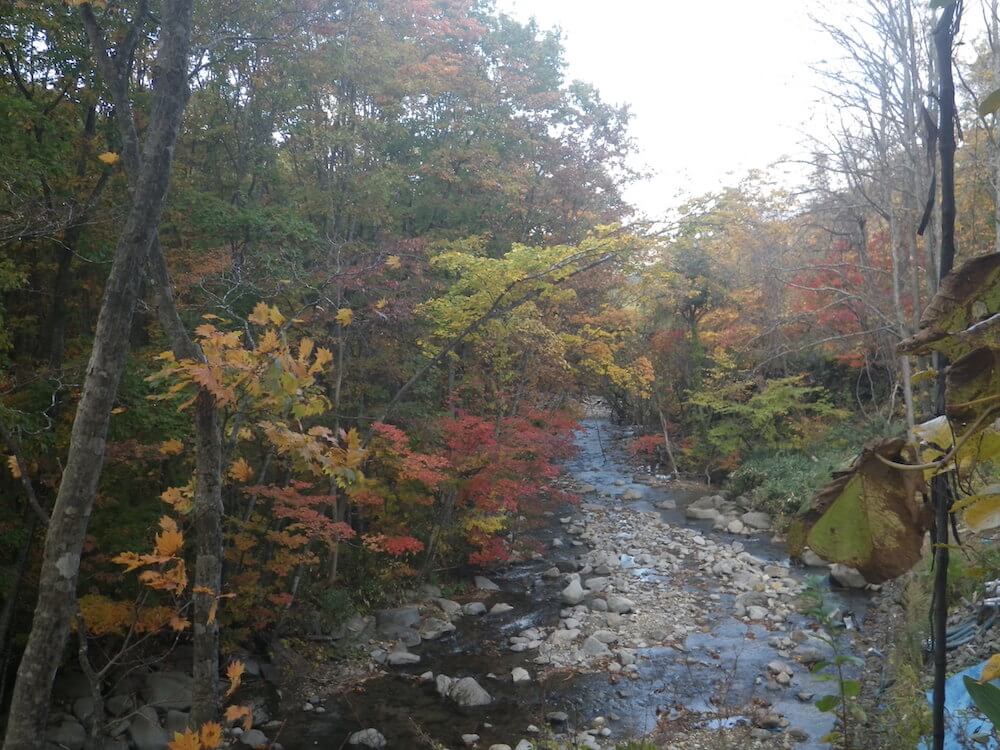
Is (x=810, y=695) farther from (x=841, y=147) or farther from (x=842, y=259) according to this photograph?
(x=842, y=259)

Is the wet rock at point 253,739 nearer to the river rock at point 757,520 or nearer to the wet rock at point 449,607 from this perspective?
the wet rock at point 449,607

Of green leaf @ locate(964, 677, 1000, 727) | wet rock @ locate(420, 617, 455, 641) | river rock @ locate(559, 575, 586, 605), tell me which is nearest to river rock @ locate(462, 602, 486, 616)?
wet rock @ locate(420, 617, 455, 641)

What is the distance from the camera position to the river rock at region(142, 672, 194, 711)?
703 centimetres

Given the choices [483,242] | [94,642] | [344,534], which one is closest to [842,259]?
[483,242]

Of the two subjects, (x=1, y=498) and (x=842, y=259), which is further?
(x=842, y=259)

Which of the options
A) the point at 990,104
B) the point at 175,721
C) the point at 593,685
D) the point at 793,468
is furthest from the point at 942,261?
the point at 793,468

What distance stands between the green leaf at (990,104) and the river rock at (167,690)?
816cm

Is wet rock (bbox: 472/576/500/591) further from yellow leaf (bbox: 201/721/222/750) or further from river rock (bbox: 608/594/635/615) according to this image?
yellow leaf (bbox: 201/721/222/750)

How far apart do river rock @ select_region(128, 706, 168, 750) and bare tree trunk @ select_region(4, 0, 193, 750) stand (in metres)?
4.32

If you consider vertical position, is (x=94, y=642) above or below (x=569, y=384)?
below

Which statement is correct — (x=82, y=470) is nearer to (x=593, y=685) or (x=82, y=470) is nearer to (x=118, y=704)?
(x=118, y=704)

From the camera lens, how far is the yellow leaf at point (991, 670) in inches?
25.3

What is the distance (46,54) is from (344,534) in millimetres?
6077

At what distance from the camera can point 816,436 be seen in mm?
16016
